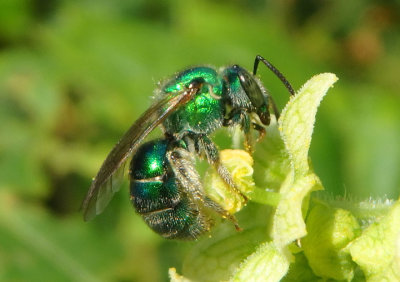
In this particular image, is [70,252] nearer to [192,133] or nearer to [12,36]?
[12,36]

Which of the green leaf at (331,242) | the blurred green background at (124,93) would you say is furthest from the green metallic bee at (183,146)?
the blurred green background at (124,93)

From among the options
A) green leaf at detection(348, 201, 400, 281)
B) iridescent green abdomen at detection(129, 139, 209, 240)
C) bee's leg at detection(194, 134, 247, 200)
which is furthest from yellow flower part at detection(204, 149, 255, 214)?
green leaf at detection(348, 201, 400, 281)

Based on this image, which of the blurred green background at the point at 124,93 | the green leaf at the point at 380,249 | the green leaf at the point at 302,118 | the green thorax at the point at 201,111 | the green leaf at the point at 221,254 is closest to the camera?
the green leaf at the point at 380,249

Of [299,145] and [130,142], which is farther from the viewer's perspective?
[130,142]

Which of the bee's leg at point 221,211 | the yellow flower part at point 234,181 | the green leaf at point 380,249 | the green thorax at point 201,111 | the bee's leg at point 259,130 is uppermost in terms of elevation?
the green thorax at point 201,111

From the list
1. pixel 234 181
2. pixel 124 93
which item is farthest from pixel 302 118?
pixel 124 93

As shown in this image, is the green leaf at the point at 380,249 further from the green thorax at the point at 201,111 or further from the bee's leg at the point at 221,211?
the green thorax at the point at 201,111

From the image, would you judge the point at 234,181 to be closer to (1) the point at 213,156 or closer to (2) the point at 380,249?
(1) the point at 213,156
